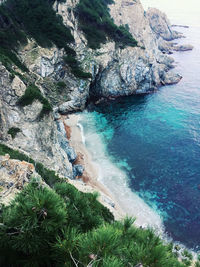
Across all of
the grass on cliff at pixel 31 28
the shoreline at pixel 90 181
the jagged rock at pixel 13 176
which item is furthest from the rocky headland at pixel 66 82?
the jagged rock at pixel 13 176

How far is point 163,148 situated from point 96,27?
1473 inches

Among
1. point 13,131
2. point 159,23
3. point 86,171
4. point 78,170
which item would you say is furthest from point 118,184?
point 159,23

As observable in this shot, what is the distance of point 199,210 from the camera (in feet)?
81.1

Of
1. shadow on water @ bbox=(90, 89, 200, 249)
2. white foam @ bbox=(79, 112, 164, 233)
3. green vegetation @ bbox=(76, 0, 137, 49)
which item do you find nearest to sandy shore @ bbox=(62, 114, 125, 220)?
white foam @ bbox=(79, 112, 164, 233)

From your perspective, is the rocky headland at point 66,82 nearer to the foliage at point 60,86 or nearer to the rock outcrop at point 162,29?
the foliage at point 60,86

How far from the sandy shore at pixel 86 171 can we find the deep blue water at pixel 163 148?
3947 millimetres

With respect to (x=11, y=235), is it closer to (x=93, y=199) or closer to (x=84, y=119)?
(x=93, y=199)

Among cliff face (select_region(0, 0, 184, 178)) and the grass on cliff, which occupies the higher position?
the grass on cliff

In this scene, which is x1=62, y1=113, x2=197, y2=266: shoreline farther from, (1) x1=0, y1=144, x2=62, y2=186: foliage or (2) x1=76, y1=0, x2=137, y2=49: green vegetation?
(2) x1=76, y1=0, x2=137, y2=49: green vegetation

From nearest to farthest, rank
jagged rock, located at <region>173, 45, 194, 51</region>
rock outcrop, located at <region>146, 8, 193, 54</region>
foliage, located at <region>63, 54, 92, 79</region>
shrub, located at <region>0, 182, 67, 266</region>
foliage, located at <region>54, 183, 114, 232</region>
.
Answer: shrub, located at <region>0, 182, 67, 266</region> → foliage, located at <region>54, 183, 114, 232</region> → foliage, located at <region>63, 54, 92, 79</region> → jagged rock, located at <region>173, 45, 194, 51</region> → rock outcrop, located at <region>146, 8, 193, 54</region>

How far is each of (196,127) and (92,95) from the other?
83.8 feet

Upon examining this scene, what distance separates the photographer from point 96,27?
171 ft

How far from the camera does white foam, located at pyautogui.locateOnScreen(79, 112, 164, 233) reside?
23766 millimetres

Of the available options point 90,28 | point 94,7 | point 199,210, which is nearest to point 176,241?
point 199,210
